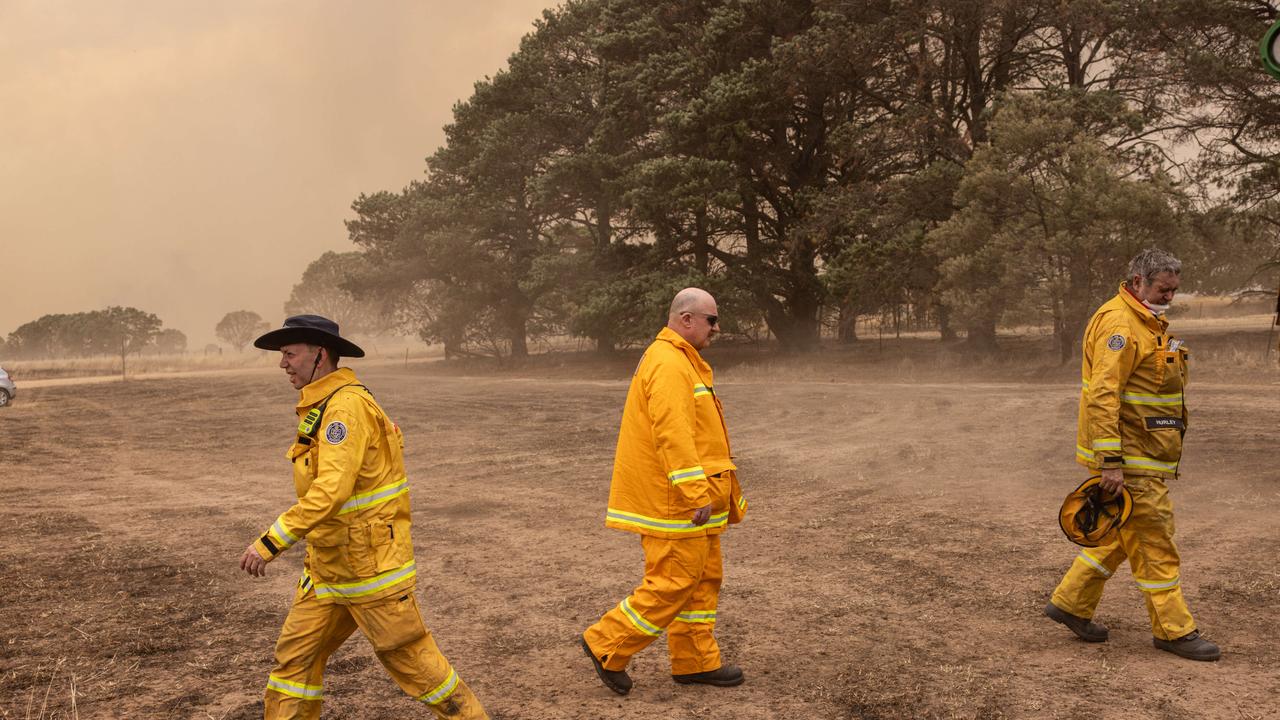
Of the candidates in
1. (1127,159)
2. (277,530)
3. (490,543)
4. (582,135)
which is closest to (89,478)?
(490,543)

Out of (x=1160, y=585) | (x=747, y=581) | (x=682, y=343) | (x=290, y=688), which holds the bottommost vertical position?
(x=747, y=581)

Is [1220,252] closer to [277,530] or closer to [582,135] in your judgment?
[582,135]

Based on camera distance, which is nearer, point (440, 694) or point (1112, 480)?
point (440, 694)

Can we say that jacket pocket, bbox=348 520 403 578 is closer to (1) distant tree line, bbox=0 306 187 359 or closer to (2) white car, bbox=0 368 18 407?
(2) white car, bbox=0 368 18 407

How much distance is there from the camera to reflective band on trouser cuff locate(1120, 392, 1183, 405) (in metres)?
4.96

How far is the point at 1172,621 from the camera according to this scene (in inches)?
189

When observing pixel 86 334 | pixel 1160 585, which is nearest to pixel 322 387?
pixel 1160 585

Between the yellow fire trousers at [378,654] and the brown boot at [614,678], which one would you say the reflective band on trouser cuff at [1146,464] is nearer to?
the brown boot at [614,678]

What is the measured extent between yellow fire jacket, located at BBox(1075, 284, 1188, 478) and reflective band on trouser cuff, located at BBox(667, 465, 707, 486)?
7.45ft

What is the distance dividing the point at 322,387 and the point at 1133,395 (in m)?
4.30

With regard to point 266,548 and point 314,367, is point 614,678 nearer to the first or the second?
point 266,548

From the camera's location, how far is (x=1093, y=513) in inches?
199

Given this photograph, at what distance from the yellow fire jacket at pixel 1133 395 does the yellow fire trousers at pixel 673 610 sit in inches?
88.8

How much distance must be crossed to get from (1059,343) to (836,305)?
7098 millimetres
